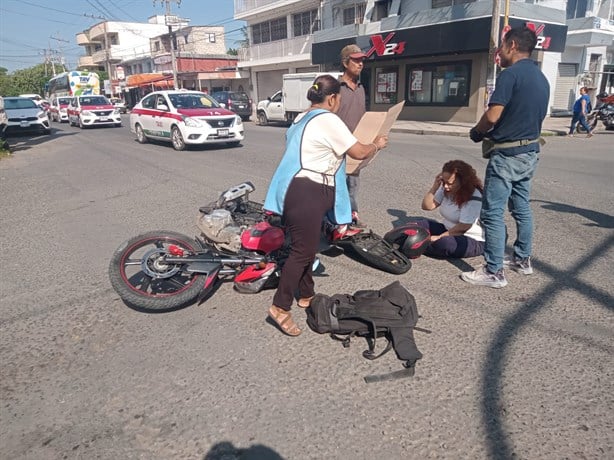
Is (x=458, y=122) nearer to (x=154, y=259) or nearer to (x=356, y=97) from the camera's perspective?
(x=356, y=97)

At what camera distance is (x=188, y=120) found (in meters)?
13.4

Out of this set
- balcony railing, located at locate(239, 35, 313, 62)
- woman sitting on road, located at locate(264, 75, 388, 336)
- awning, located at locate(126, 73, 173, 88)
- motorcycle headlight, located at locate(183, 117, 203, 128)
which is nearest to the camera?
woman sitting on road, located at locate(264, 75, 388, 336)

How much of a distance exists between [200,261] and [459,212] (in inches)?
102

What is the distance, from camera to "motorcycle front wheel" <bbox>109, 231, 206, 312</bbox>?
3.62 meters

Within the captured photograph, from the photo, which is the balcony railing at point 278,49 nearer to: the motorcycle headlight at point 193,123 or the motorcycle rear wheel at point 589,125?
the motorcycle rear wheel at point 589,125

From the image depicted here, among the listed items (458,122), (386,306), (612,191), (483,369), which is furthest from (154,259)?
(458,122)

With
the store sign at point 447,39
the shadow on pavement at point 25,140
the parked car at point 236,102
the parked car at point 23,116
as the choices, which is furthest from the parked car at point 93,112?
the store sign at point 447,39

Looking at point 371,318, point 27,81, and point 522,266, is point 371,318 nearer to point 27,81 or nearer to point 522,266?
point 522,266

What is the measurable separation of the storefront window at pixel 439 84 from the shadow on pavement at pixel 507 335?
18247 millimetres

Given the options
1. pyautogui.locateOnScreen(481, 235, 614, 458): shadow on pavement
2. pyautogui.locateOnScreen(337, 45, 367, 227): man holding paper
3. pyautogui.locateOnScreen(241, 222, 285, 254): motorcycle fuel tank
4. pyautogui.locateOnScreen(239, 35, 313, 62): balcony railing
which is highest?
pyautogui.locateOnScreen(239, 35, 313, 62): balcony railing

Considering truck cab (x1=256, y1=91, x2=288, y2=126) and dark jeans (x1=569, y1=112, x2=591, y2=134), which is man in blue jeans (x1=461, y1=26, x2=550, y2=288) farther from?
truck cab (x1=256, y1=91, x2=288, y2=126)

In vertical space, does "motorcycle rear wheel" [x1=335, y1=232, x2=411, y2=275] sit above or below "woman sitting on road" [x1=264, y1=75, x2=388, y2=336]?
below

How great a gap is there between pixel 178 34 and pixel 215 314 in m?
57.0

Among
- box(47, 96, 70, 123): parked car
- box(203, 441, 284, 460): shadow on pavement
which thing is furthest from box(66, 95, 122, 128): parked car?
box(203, 441, 284, 460): shadow on pavement
